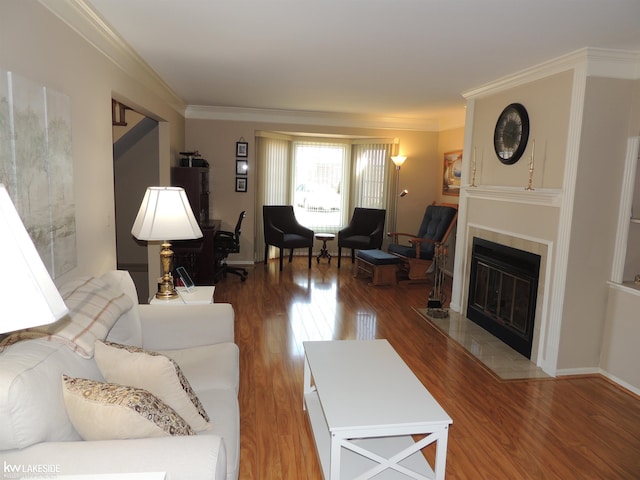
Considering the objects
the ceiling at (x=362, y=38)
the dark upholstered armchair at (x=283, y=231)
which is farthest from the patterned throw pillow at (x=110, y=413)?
the dark upholstered armchair at (x=283, y=231)

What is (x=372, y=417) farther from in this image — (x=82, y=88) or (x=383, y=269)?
(x=383, y=269)

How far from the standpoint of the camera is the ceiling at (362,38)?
8.05 ft

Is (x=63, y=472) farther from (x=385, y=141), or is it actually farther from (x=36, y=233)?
(x=385, y=141)

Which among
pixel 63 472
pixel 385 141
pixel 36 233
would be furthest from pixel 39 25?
pixel 385 141

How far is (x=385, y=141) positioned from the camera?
741cm

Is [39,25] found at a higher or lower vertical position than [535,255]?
higher

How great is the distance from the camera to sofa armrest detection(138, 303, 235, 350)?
2.56 meters

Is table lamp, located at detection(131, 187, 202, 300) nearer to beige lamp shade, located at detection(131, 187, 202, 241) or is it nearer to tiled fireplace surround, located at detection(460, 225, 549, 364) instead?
beige lamp shade, located at detection(131, 187, 202, 241)

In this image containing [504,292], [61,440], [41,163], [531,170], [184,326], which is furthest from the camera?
[504,292]

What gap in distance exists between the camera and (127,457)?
1.27 meters

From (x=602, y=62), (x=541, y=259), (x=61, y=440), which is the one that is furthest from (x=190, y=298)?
(x=602, y=62)

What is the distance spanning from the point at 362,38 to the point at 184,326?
7.17 feet

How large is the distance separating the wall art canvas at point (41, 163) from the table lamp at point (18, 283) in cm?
116

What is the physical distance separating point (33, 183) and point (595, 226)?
3.56 metres
